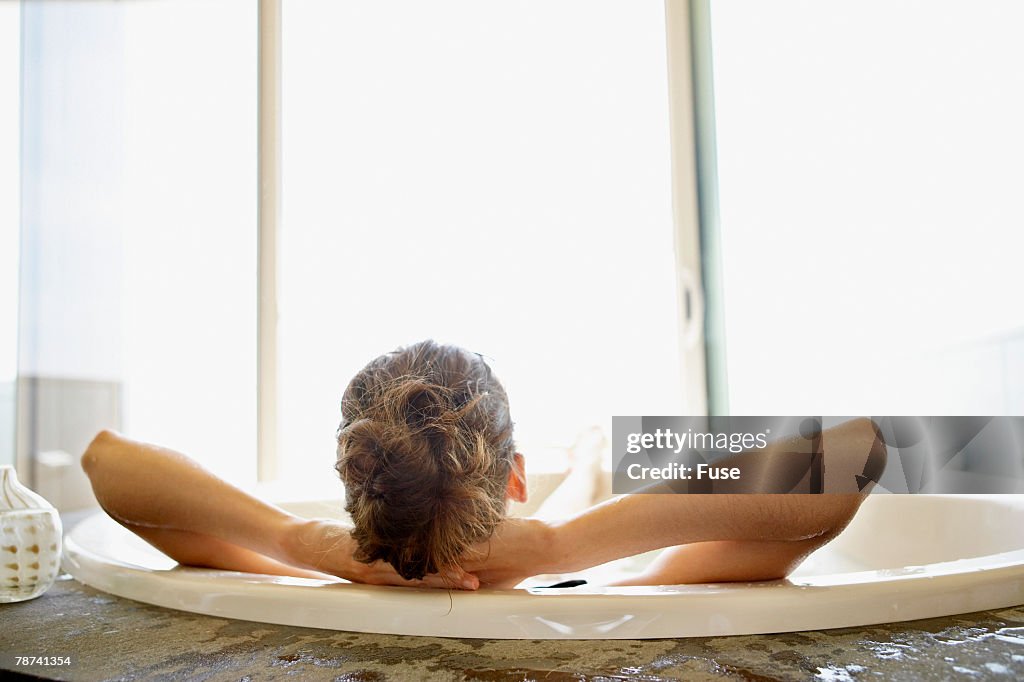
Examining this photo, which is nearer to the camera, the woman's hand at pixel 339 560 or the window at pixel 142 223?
the woman's hand at pixel 339 560

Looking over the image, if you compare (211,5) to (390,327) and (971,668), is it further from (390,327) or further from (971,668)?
(971,668)

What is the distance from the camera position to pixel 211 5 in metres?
2.51

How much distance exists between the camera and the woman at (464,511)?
2.53ft

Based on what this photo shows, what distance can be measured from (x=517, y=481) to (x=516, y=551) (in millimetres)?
111

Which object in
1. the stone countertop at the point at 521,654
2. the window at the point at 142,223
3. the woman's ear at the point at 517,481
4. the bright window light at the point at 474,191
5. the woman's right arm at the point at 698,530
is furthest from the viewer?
the bright window light at the point at 474,191

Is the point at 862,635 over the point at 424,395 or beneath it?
beneath

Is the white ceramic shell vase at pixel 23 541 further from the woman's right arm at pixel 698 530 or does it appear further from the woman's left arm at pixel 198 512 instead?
the woman's right arm at pixel 698 530

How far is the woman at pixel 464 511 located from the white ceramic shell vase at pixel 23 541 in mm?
130

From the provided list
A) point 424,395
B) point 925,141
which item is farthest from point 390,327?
point 424,395

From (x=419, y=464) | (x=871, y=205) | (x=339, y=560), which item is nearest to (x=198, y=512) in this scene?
(x=339, y=560)

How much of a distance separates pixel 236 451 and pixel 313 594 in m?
1.83

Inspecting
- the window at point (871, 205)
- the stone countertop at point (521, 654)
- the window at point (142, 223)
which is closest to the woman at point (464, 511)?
the stone countertop at point (521, 654)

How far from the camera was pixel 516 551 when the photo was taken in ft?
2.68

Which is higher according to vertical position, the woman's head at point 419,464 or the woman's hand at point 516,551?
the woman's head at point 419,464
